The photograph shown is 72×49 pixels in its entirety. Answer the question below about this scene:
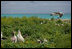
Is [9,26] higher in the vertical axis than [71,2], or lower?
lower

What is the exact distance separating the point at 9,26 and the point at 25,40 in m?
1.83

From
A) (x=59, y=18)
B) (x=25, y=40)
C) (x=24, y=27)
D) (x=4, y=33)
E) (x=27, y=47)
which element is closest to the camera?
(x=27, y=47)

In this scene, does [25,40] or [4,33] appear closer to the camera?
[25,40]

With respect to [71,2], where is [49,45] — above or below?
below

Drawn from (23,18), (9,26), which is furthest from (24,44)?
(23,18)

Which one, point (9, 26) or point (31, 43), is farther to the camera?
point (9, 26)

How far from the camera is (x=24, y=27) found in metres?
11.7

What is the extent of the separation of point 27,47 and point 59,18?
5.55 m

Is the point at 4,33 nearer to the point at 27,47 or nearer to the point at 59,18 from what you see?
the point at 27,47

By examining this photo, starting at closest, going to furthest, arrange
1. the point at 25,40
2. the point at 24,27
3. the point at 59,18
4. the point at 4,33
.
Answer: the point at 25,40
the point at 4,33
the point at 24,27
the point at 59,18

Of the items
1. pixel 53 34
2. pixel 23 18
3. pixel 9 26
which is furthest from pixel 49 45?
pixel 23 18

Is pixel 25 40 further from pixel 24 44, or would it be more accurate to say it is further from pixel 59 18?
pixel 59 18

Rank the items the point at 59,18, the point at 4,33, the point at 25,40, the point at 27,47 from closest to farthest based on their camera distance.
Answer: the point at 27,47 → the point at 25,40 → the point at 4,33 → the point at 59,18

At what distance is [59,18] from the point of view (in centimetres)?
1439
